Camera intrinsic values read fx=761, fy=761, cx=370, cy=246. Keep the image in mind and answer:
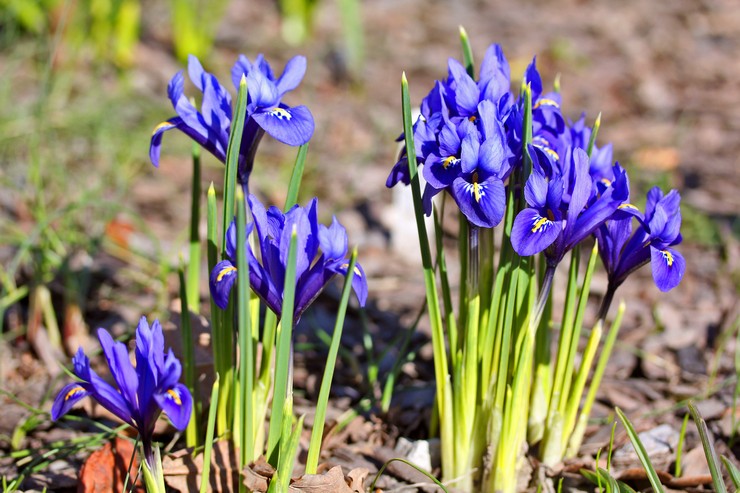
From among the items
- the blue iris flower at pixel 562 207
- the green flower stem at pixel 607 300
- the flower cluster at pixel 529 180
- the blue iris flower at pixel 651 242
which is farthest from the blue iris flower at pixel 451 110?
the green flower stem at pixel 607 300

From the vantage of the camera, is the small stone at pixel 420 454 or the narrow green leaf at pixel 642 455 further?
the small stone at pixel 420 454

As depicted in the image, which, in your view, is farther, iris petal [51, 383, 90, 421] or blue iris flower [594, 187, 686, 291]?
blue iris flower [594, 187, 686, 291]

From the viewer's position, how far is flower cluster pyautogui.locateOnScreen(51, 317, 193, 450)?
5.27 ft

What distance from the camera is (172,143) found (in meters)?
4.33

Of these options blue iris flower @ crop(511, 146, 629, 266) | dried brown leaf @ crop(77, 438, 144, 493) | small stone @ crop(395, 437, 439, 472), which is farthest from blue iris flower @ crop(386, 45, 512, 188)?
dried brown leaf @ crop(77, 438, 144, 493)

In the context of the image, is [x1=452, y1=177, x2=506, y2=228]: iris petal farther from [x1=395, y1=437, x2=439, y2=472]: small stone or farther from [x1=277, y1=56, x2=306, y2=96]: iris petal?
[x1=395, y1=437, x2=439, y2=472]: small stone

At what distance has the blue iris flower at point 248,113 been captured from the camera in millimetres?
1757

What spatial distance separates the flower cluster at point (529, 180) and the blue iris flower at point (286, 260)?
0.27 m

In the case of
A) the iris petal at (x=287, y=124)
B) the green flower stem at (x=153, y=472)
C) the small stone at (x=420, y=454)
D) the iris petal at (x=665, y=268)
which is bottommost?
the small stone at (x=420, y=454)

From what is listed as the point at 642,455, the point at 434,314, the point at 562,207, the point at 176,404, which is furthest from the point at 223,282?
the point at 642,455

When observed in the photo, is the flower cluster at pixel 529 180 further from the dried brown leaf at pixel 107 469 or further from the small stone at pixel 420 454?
the dried brown leaf at pixel 107 469

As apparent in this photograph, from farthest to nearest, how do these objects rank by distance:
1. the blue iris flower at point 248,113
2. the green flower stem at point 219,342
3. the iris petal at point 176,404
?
1. the green flower stem at point 219,342
2. the blue iris flower at point 248,113
3. the iris petal at point 176,404

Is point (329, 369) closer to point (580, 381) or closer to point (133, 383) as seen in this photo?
point (133, 383)

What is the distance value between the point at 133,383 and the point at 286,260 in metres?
0.42
